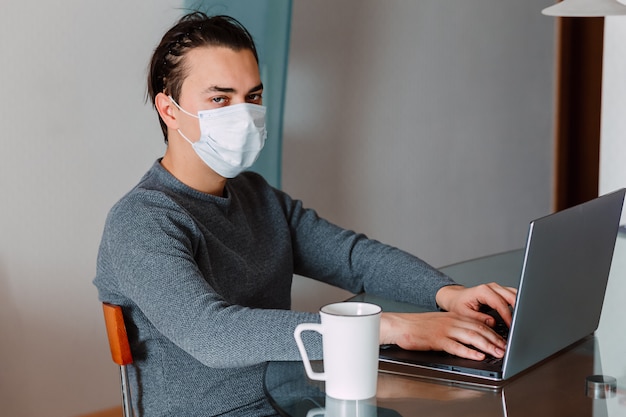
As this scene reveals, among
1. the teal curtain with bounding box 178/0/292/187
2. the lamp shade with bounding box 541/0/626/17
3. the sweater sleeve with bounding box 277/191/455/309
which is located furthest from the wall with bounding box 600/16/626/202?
the teal curtain with bounding box 178/0/292/187

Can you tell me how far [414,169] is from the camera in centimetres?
295

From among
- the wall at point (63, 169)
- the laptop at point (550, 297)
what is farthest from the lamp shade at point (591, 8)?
the wall at point (63, 169)

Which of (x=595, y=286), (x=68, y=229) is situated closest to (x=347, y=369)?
(x=595, y=286)

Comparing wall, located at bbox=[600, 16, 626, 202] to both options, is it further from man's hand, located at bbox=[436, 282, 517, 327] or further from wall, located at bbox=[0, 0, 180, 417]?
wall, located at bbox=[0, 0, 180, 417]

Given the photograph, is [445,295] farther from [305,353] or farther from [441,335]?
[305,353]

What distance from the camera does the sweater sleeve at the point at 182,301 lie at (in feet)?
3.87

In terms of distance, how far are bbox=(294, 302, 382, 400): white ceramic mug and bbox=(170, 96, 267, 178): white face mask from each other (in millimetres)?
590

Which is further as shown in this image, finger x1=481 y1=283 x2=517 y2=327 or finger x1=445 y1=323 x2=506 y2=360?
finger x1=481 y1=283 x2=517 y2=327

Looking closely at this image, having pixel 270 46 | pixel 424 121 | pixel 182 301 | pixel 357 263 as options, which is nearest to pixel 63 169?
pixel 270 46

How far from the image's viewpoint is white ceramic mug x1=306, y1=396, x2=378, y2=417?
1.00 meters

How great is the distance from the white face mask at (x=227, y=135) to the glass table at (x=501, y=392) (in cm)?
51

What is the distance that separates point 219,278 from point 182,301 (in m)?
0.25

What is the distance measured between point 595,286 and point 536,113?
7.00 feet

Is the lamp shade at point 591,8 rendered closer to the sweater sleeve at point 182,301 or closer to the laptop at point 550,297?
the laptop at point 550,297
